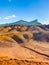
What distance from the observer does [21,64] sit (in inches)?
847

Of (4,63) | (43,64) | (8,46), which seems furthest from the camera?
(8,46)

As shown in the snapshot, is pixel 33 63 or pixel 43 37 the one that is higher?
pixel 43 37

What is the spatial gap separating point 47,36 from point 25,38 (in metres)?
7.67

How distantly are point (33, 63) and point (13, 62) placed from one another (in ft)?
9.39

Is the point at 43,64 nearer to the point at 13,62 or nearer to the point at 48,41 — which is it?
the point at 13,62

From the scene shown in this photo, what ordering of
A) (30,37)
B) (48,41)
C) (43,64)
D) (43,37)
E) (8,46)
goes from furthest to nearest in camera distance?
(30,37), (43,37), (48,41), (8,46), (43,64)

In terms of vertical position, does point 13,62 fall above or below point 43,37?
below

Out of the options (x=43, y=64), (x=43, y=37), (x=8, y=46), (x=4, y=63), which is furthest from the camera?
(x=43, y=37)

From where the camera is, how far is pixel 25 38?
55.9m

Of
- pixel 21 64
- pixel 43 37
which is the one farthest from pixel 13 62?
pixel 43 37

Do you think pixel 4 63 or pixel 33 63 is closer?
pixel 4 63

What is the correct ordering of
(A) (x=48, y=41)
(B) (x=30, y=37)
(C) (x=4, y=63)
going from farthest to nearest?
(B) (x=30, y=37) → (A) (x=48, y=41) → (C) (x=4, y=63)

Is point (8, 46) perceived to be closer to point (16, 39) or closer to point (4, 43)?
point (4, 43)

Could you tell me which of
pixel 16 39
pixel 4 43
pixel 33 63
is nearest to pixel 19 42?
pixel 16 39
